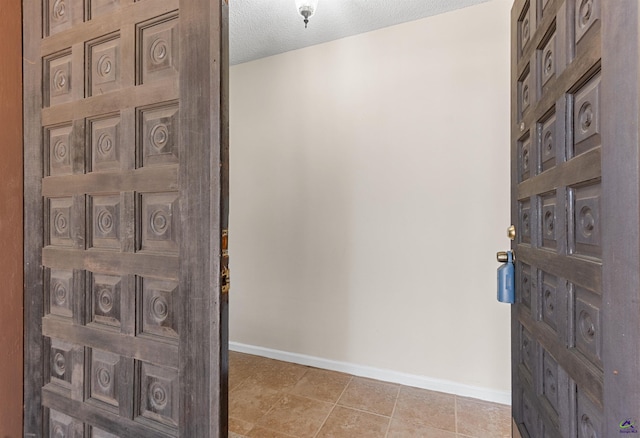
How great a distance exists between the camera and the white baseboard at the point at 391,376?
6.91ft

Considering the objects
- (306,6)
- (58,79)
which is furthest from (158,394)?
(306,6)

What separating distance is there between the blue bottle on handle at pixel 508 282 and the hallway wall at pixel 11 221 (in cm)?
183

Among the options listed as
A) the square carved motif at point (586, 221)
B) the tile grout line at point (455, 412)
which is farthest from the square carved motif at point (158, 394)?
the tile grout line at point (455, 412)

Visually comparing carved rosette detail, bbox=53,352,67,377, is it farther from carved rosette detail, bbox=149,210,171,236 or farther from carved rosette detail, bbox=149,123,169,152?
carved rosette detail, bbox=149,123,169,152

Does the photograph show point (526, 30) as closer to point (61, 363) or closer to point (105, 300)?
point (105, 300)

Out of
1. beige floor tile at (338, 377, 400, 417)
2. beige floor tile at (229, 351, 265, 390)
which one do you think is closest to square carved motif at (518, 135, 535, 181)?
beige floor tile at (338, 377, 400, 417)

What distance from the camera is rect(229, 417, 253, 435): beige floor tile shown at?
5.88ft

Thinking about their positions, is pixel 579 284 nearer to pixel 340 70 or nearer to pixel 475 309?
pixel 475 309

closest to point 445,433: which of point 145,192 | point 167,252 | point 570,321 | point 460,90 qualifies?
point 570,321

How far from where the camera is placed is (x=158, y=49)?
882 mm

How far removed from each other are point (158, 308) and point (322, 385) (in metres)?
1.82

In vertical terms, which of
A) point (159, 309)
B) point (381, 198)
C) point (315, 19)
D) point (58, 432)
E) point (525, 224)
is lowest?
point (58, 432)

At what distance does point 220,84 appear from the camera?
80cm

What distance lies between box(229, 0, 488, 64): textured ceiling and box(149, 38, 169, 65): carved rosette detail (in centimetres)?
152
